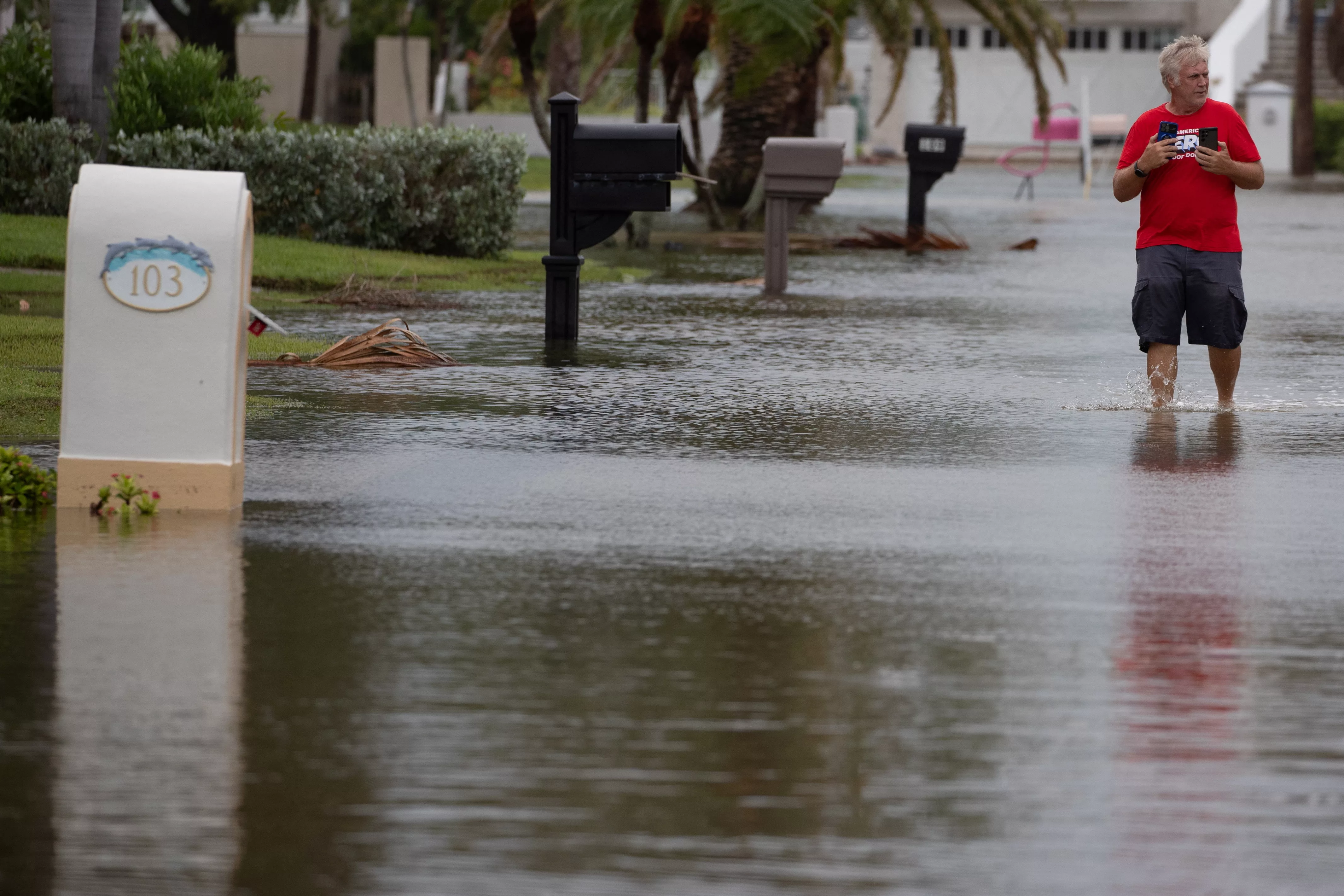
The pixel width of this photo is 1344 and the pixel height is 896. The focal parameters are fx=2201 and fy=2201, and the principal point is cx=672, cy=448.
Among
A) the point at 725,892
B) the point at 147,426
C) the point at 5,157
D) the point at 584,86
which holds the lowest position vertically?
the point at 725,892

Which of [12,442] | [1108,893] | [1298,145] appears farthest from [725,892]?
[1298,145]

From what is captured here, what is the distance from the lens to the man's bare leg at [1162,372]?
10.6m

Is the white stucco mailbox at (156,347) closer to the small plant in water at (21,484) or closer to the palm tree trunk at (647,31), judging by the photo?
the small plant in water at (21,484)

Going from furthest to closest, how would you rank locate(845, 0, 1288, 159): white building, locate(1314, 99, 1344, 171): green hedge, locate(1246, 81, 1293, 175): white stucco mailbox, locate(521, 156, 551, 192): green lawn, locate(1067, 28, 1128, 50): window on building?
locate(1067, 28, 1128, 50): window on building → locate(845, 0, 1288, 159): white building → locate(1246, 81, 1293, 175): white stucco mailbox → locate(1314, 99, 1344, 171): green hedge → locate(521, 156, 551, 192): green lawn

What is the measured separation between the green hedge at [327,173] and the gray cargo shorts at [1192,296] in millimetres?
9430

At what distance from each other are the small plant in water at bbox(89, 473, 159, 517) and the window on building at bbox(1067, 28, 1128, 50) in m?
53.9

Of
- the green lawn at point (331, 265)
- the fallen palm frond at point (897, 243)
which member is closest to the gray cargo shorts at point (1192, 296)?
the green lawn at point (331, 265)

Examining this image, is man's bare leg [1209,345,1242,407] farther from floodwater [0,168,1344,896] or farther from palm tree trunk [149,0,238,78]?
palm tree trunk [149,0,238,78]

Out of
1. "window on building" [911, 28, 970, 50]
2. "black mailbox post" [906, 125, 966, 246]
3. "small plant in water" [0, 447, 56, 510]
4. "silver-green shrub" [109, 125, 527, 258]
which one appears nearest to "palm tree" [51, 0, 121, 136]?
Result: "silver-green shrub" [109, 125, 527, 258]

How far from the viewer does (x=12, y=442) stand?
898 centimetres

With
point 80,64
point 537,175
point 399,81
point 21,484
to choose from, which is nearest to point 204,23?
point 399,81

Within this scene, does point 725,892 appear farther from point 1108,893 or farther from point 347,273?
point 347,273

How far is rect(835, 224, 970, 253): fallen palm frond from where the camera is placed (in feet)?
Result: 74.4

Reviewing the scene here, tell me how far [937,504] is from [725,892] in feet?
13.5
